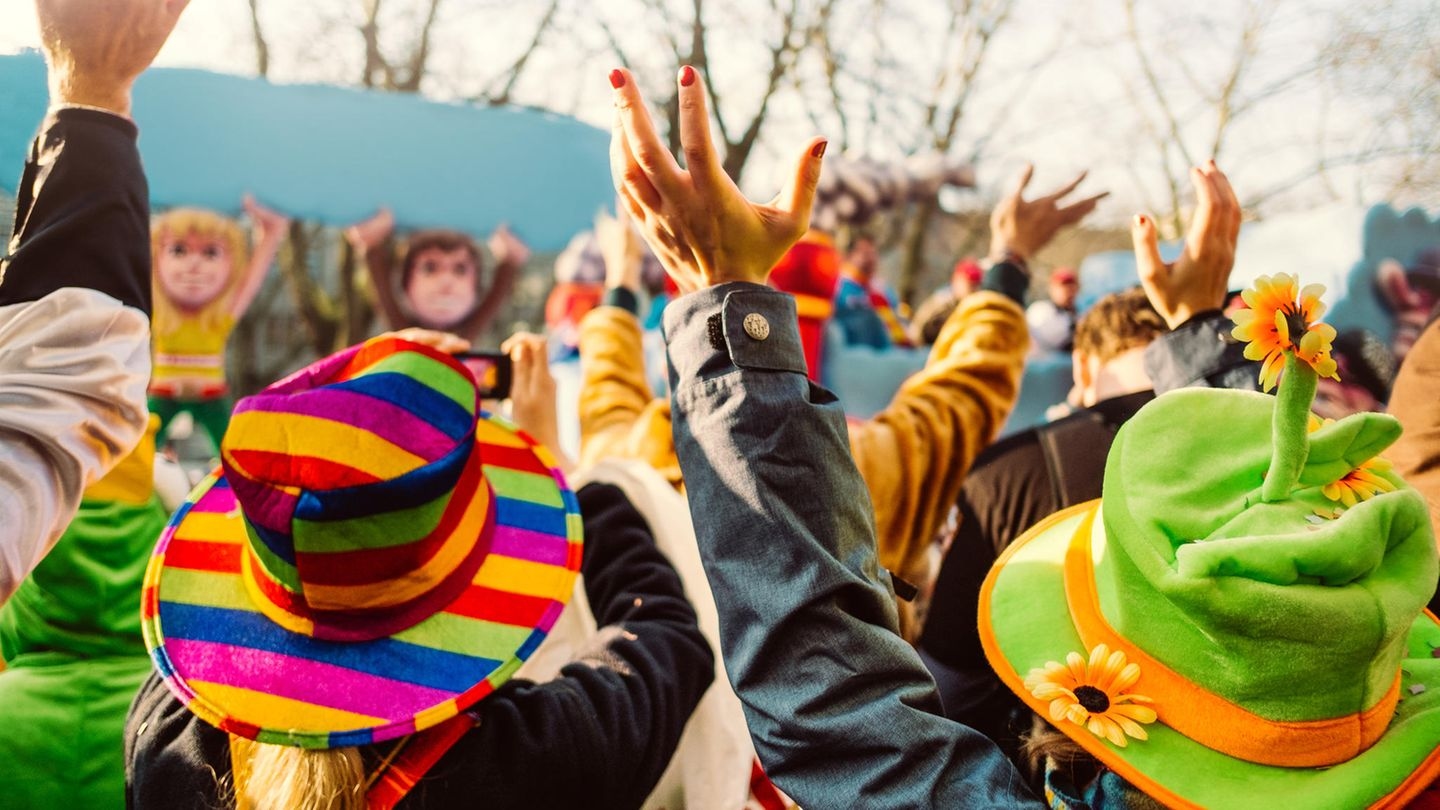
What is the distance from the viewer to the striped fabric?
1.08 m

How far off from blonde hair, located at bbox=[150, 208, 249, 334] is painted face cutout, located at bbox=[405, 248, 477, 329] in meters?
0.92

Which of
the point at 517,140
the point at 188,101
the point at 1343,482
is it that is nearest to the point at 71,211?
the point at 1343,482

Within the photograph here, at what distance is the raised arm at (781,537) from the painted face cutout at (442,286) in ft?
15.0

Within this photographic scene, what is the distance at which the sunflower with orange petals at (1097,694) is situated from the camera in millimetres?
888

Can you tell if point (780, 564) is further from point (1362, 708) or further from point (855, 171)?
point (855, 171)

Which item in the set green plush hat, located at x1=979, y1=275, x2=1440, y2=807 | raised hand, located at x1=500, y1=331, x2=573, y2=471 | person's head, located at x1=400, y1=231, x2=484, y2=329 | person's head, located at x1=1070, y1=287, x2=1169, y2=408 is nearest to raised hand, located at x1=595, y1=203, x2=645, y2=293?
raised hand, located at x1=500, y1=331, x2=573, y2=471

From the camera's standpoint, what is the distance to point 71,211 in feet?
3.87

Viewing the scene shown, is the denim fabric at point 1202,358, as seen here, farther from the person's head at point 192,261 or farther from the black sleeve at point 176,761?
the person's head at point 192,261

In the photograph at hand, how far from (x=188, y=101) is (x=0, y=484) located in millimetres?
3770

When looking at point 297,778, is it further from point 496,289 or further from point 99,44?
point 496,289

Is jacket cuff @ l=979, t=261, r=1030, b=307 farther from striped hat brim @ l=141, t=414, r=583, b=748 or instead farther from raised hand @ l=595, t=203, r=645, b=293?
striped hat brim @ l=141, t=414, r=583, b=748

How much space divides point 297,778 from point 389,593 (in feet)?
0.70

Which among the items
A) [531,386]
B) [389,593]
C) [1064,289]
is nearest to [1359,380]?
[1064,289]

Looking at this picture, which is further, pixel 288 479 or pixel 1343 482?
pixel 288 479
